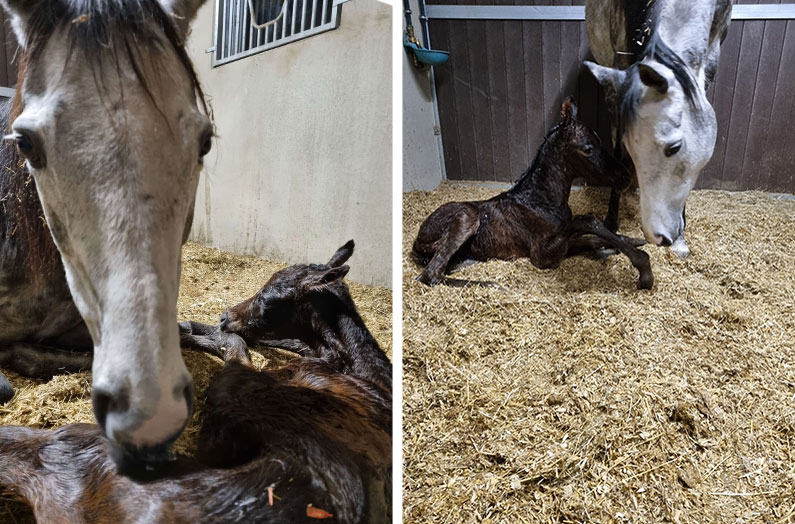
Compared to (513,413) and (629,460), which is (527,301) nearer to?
(513,413)

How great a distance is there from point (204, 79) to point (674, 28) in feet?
3.56

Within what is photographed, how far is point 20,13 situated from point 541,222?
4.09 feet

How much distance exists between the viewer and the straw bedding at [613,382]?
93 centimetres

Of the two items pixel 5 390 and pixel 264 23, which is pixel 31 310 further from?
pixel 264 23

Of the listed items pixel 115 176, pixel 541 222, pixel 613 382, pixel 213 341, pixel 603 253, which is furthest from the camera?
pixel 541 222

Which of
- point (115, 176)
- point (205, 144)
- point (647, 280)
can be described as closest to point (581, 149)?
point (647, 280)

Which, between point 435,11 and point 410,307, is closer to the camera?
point 435,11

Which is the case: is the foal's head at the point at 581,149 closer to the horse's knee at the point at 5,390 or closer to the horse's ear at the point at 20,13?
the horse's ear at the point at 20,13

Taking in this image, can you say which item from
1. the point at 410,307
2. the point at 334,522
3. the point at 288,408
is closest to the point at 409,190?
the point at 410,307

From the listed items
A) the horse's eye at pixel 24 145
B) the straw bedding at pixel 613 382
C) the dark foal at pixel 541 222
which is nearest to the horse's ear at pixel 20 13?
the horse's eye at pixel 24 145

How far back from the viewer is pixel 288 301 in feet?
2.34

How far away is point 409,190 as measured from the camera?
4.01ft

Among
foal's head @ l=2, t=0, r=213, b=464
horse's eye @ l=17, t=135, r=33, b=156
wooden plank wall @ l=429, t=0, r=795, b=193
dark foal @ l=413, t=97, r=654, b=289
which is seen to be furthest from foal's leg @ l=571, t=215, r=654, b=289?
horse's eye @ l=17, t=135, r=33, b=156

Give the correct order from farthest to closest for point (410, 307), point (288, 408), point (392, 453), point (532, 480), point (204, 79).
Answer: point (410, 307) → point (532, 480) → point (392, 453) → point (288, 408) → point (204, 79)
